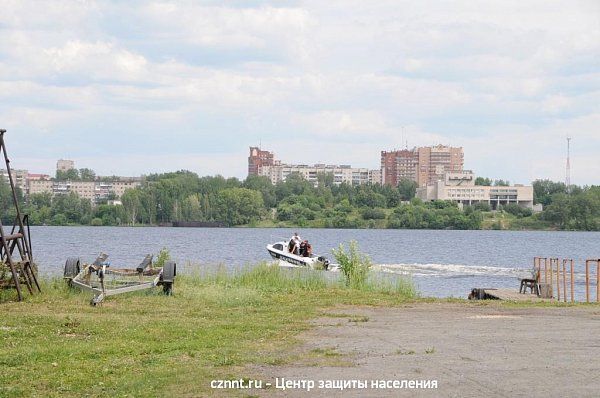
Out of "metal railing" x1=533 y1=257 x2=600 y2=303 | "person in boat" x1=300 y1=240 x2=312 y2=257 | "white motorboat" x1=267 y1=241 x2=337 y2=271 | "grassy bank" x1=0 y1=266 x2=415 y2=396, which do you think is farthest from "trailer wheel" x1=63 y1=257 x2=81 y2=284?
"person in boat" x1=300 y1=240 x2=312 y2=257

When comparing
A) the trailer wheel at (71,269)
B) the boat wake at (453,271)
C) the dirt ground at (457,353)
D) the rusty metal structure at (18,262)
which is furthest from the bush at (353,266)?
the boat wake at (453,271)

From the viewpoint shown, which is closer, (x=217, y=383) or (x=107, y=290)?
(x=217, y=383)

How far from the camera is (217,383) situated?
11797 mm

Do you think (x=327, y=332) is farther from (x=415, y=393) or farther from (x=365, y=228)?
(x=365, y=228)

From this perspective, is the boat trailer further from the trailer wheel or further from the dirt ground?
the dirt ground

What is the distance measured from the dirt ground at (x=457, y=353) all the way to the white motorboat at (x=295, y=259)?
2636 centimetres

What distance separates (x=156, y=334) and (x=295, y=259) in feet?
118

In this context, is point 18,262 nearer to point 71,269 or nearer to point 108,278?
point 71,269

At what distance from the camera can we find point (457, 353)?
46.6 ft

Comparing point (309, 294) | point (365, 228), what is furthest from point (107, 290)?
point (365, 228)

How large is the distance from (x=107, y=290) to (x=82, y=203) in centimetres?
17405

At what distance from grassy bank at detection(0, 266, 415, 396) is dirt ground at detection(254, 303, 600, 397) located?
763 mm

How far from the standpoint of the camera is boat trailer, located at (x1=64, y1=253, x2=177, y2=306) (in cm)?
2333

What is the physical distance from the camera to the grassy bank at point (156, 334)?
12.1m
